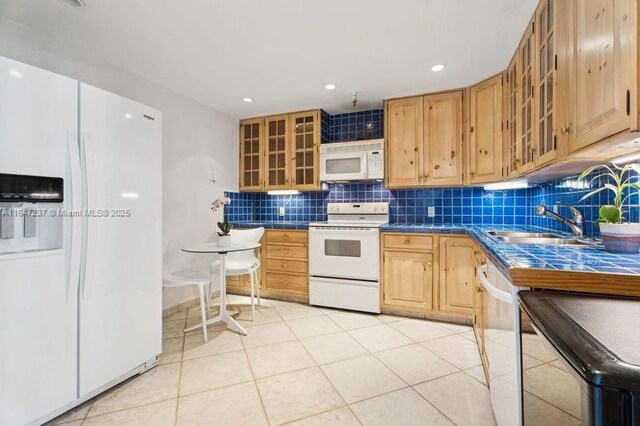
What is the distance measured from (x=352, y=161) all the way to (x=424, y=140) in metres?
0.80

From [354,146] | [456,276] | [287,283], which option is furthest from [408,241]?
[287,283]

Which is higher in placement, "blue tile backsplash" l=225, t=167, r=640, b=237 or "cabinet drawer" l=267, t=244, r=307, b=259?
"blue tile backsplash" l=225, t=167, r=640, b=237

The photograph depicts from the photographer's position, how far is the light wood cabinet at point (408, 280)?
2.81 meters

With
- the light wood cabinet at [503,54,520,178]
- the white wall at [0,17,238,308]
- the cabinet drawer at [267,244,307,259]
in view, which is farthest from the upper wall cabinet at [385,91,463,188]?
the white wall at [0,17,238,308]

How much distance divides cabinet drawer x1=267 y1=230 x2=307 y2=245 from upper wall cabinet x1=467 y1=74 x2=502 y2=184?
185 cm

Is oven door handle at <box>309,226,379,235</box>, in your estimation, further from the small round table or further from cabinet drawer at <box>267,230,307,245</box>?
the small round table

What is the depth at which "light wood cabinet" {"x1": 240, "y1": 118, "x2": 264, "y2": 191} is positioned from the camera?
152 inches

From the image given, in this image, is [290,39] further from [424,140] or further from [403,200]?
[403,200]

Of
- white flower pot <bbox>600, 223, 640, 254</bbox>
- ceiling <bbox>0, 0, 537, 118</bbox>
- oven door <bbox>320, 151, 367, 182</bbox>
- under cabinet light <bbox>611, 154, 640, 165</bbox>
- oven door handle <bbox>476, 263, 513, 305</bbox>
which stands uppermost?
ceiling <bbox>0, 0, 537, 118</bbox>

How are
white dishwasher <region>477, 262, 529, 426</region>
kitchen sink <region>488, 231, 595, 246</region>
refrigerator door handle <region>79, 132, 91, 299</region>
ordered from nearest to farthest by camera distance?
white dishwasher <region>477, 262, 529, 426</region>
refrigerator door handle <region>79, 132, 91, 299</region>
kitchen sink <region>488, 231, 595, 246</region>

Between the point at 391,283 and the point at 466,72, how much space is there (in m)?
2.08

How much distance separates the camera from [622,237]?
120 centimetres

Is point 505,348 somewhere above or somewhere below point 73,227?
below

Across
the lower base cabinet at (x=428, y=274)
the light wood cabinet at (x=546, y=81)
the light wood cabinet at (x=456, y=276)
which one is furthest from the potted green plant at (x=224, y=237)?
the light wood cabinet at (x=546, y=81)
